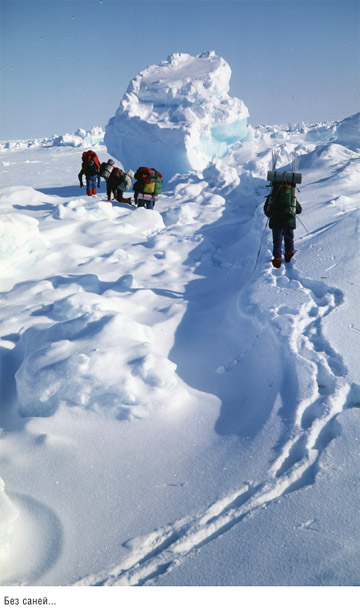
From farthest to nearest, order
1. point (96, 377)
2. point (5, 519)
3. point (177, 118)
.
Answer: point (177, 118)
point (96, 377)
point (5, 519)

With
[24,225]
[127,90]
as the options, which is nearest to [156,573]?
[24,225]

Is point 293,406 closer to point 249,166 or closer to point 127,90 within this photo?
point 249,166

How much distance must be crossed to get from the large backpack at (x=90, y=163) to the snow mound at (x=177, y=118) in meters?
4.74

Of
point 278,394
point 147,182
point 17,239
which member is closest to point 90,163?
point 147,182

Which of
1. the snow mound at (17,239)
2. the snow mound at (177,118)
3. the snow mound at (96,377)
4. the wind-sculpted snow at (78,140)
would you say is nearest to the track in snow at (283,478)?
the snow mound at (96,377)

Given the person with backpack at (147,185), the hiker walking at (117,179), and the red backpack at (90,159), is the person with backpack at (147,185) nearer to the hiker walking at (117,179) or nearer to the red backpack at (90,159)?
the hiker walking at (117,179)

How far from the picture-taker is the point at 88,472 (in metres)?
2.25

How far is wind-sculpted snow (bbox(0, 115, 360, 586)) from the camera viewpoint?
178 centimetres

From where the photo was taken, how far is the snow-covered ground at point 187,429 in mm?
1785

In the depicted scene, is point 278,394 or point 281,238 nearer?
point 278,394

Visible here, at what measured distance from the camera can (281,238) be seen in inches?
180

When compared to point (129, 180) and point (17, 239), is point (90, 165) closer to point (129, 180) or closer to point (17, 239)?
point (129, 180)

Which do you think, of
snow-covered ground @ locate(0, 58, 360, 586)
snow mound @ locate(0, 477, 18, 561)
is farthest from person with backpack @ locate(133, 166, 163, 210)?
snow mound @ locate(0, 477, 18, 561)

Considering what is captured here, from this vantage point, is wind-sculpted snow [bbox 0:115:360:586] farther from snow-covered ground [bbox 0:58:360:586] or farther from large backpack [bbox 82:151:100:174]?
large backpack [bbox 82:151:100:174]
